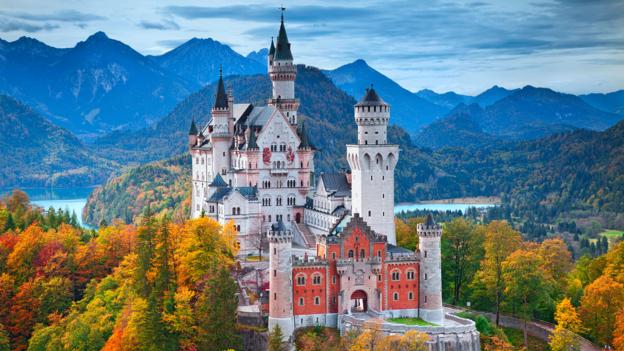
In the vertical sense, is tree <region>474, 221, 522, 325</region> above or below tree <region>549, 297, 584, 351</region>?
above

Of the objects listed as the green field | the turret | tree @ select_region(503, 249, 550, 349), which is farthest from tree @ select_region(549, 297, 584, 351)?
the turret

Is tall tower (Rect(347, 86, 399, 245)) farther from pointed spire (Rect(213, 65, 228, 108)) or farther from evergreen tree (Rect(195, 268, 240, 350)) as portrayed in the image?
pointed spire (Rect(213, 65, 228, 108))

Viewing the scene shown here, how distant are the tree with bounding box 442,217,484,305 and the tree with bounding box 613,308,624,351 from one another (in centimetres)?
2001

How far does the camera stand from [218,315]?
2744 inches

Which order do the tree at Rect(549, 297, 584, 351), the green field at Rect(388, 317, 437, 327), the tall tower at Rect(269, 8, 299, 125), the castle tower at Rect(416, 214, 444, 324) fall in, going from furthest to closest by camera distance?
the tall tower at Rect(269, 8, 299, 125) → the castle tower at Rect(416, 214, 444, 324) → the tree at Rect(549, 297, 584, 351) → the green field at Rect(388, 317, 437, 327)

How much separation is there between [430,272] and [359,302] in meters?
7.30

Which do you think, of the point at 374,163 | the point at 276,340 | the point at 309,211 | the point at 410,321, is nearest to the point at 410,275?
the point at 410,321

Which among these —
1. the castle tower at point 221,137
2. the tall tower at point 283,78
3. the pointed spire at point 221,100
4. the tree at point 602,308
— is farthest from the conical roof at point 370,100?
the tree at point 602,308

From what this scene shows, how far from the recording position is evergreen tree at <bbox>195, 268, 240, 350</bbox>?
69562mm

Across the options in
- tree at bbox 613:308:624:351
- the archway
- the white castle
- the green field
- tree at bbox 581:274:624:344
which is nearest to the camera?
the green field

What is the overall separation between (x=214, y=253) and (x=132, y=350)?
11951 mm

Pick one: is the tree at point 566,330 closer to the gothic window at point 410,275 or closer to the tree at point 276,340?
the gothic window at point 410,275

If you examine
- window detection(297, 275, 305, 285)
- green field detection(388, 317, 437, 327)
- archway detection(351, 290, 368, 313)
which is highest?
window detection(297, 275, 305, 285)

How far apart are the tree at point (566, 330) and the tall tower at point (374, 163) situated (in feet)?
62.9
